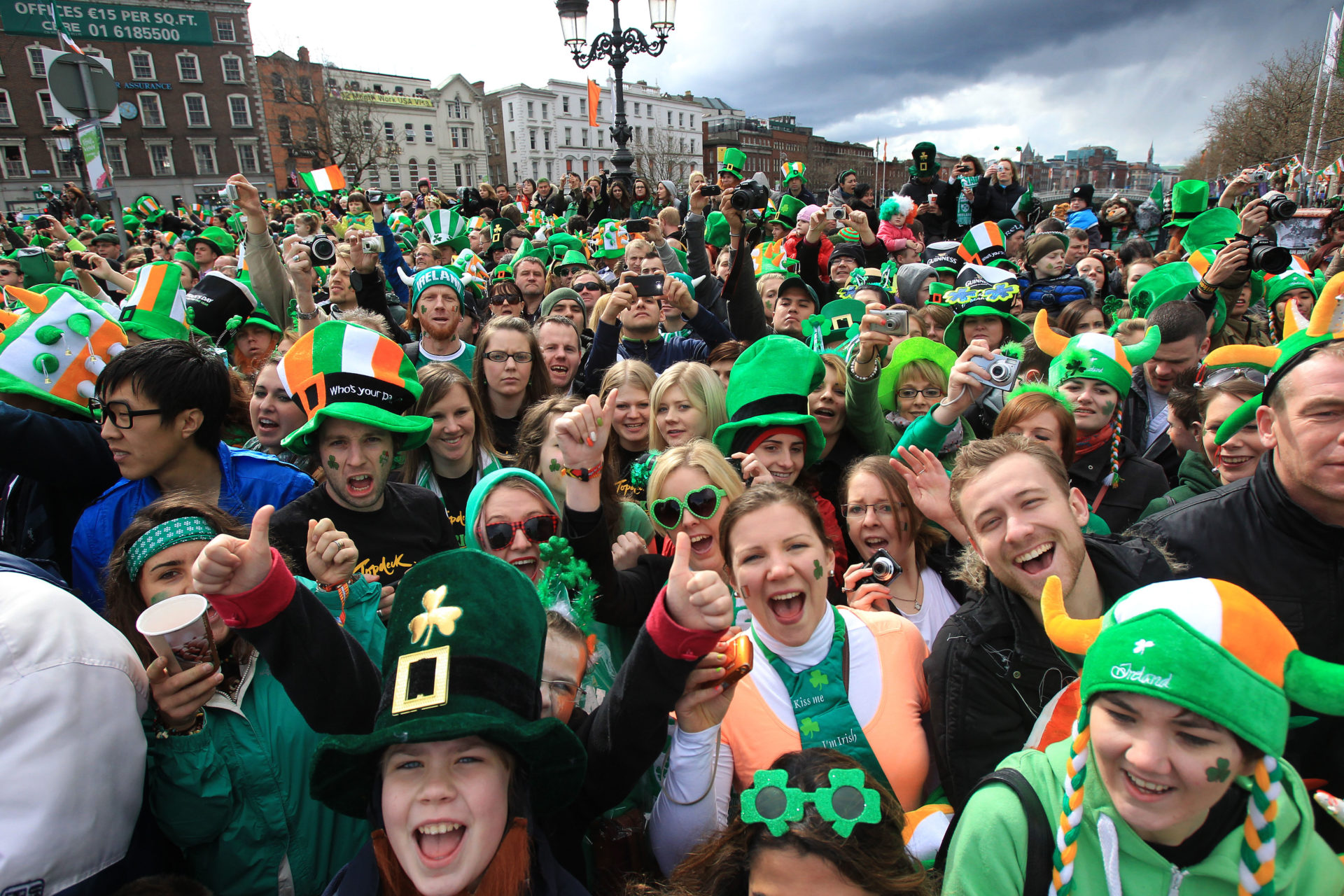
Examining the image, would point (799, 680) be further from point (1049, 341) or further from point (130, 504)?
point (1049, 341)

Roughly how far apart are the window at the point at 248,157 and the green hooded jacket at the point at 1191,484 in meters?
57.5


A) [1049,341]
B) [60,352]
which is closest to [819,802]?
[1049,341]

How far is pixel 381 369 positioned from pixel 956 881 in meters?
2.74

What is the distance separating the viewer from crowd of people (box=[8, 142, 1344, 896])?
1382mm

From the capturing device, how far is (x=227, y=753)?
180 centimetres

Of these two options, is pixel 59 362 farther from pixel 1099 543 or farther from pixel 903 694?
pixel 1099 543

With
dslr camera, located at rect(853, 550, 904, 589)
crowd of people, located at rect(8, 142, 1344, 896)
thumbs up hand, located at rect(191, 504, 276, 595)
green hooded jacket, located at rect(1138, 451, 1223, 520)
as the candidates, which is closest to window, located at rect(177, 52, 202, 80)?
crowd of people, located at rect(8, 142, 1344, 896)

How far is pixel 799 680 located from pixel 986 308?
133 inches

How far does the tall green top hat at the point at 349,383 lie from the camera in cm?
288

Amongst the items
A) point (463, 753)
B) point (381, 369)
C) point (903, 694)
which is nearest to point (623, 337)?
point (381, 369)

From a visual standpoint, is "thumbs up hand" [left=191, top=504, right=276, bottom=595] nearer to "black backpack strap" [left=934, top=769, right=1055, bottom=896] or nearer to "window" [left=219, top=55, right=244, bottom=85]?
"black backpack strap" [left=934, top=769, right=1055, bottom=896]

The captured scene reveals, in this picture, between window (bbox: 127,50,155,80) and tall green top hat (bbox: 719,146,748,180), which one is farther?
window (bbox: 127,50,155,80)

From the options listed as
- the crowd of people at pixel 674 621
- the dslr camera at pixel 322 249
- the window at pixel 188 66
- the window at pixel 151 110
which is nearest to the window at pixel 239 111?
the window at pixel 188 66

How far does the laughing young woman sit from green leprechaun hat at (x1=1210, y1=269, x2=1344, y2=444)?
4.46 ft
